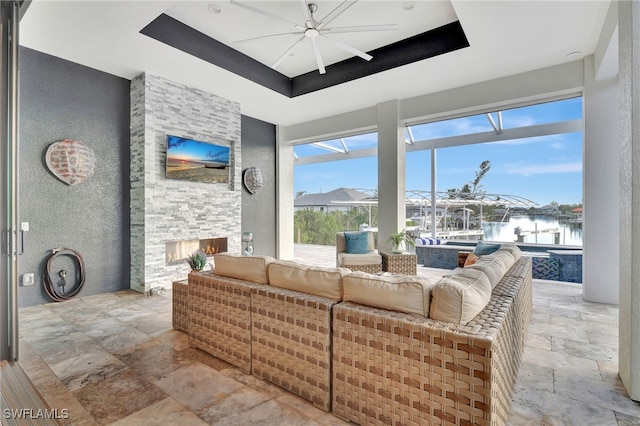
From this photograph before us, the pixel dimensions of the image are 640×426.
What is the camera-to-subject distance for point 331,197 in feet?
37.5

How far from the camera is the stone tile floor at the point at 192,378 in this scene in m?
1.78

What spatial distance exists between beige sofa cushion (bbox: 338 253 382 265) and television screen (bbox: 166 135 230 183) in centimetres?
252

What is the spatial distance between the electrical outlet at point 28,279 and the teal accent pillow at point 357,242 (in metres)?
4.35

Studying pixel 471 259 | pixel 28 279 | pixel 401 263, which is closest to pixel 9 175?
pixel 28 279

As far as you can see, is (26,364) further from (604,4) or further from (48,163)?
(604,4)

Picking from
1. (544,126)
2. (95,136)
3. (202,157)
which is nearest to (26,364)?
(95,136)

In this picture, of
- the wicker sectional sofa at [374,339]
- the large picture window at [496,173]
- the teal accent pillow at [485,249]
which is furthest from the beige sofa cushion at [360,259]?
the wicker sectional sofa at [374,339]

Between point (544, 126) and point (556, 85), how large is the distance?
150 cm

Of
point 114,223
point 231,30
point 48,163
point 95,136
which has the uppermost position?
point 231,30

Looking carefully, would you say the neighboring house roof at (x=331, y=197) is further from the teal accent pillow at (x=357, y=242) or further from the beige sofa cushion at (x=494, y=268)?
the beige sofa cushion at (x=494, y=268)

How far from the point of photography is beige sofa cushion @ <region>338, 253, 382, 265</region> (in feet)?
16.4

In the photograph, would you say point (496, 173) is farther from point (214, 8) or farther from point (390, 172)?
point (214, 8)

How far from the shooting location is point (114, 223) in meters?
4.52

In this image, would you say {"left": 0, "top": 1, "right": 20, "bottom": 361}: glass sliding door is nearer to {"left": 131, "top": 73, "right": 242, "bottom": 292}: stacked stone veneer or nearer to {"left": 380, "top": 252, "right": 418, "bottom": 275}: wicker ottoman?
{"left": 131, "top": 73, "right": 242, "bottom": 292}: stacked stone veneer
